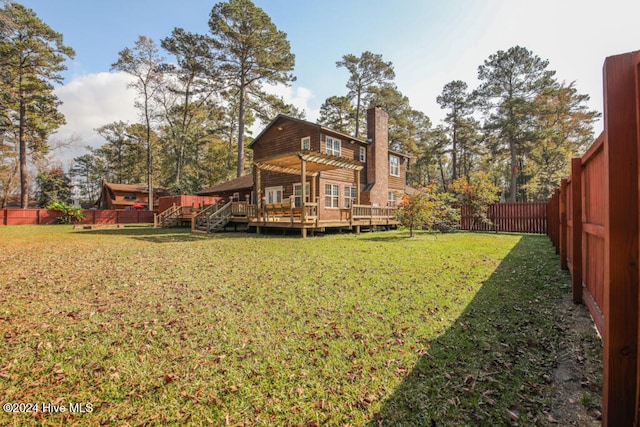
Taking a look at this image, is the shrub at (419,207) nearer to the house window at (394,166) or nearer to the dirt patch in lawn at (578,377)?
the dirt patch in lawn at (578,377)

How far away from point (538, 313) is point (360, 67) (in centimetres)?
3400

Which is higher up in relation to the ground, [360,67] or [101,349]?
[360,67]

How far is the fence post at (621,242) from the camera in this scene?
1.55 meters

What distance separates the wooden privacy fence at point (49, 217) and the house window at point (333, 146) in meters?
22.9

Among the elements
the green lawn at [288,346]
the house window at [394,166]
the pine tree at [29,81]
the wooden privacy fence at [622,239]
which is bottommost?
the green lawn at [288,346]

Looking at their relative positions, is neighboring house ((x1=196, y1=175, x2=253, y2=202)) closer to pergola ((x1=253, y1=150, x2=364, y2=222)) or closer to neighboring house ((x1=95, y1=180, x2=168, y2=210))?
pergola ((x1=253, y1=150, x2=364, y2=222))

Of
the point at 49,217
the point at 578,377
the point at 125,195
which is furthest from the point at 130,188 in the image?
the point at 578,377

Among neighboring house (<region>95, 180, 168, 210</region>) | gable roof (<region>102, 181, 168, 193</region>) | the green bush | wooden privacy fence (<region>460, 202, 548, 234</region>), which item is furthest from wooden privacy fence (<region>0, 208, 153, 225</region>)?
wooden privacy fence (<region>460, 202, 548, 234</region>)

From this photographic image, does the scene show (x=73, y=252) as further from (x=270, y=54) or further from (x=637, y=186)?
(x=270, y=54)

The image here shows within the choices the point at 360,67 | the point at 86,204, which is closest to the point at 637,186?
the point at 360,67

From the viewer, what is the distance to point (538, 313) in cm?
373

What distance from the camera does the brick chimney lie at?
768 inches

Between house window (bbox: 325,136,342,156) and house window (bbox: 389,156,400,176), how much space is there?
18.9ft

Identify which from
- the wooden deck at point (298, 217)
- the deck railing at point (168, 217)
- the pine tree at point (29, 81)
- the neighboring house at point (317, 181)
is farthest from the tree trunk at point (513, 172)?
the pine tree at point (29, 81)
